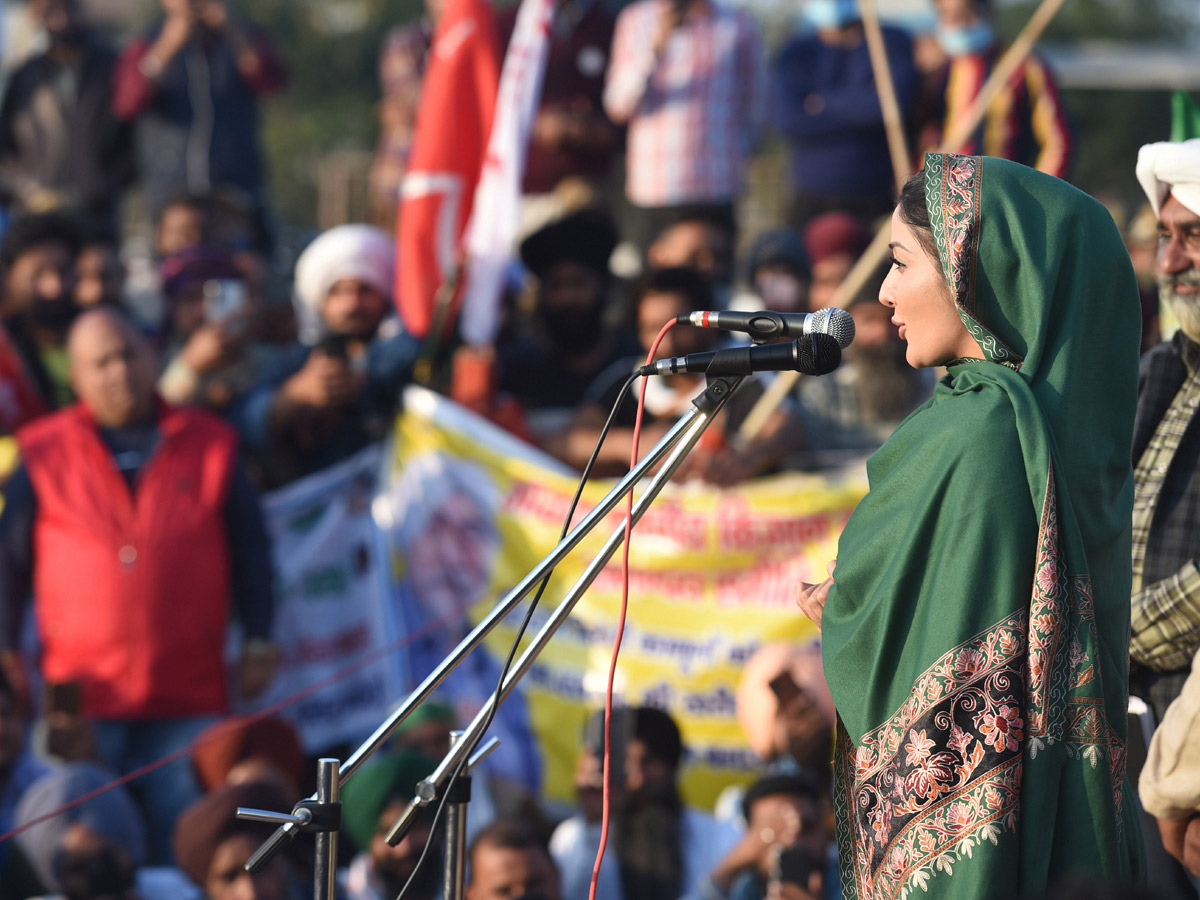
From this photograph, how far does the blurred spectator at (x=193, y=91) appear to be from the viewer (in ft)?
27.7

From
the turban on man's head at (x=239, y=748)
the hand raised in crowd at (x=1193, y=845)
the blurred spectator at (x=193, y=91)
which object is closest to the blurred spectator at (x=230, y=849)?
the turban on man's head at (x=239, y=748)

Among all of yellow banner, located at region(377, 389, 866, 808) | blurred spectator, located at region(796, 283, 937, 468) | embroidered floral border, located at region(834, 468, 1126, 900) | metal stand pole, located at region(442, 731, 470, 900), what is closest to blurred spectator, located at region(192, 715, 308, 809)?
yellow banner, located at region(377, 389, 866, 808)

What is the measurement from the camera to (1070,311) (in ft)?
7.91

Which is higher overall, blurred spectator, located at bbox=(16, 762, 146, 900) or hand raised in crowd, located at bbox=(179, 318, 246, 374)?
hand raised in crowd, located at bbox=(179, 318, 246, 374)

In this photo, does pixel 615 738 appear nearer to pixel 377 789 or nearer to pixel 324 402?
pixel 377 789

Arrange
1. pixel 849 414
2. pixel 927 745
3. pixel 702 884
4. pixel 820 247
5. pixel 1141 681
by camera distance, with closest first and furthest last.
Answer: pixel 927 745
pixel 1141 681
pixel 702 884
pixel 849 414
pixel 820 247

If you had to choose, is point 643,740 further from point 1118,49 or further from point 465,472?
point 1118,49

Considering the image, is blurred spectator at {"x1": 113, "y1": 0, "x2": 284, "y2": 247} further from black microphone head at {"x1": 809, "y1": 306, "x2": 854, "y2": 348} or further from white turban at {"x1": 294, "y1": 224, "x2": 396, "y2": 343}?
black microphone head at {"x1": 809, "y1": 306, "x2": 854, "y2": 348}

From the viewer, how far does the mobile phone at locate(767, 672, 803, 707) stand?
486cm

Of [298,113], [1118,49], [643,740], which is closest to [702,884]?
[643,740]

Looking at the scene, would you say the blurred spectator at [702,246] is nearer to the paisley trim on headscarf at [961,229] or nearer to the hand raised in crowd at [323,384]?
the hand raised in crowd at [323,384]

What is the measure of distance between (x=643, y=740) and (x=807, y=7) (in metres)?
4.33

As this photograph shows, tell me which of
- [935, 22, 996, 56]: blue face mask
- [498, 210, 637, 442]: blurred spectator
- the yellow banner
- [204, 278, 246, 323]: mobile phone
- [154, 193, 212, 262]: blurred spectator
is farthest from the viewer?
[154, 193, 212, 262]: blurred spectator

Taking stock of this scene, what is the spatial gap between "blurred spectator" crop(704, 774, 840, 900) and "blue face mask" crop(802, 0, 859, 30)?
4262 mm
